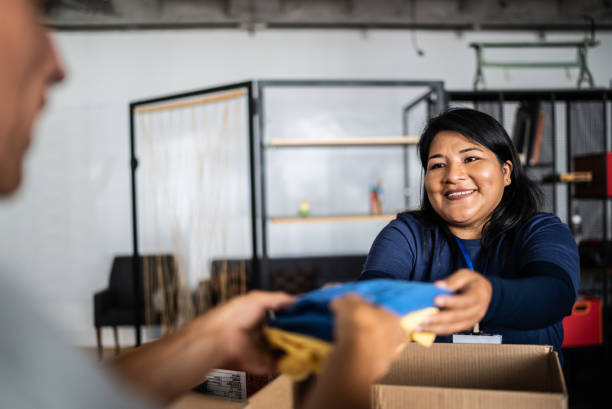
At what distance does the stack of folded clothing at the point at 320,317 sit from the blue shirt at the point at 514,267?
0.96 ft

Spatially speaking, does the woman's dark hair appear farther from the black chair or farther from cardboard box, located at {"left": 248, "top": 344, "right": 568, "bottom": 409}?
the black chair

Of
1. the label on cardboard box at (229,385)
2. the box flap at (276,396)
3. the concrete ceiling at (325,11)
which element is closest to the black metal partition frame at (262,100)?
the concrete ceiling at (325,11)

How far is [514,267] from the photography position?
1.30 m

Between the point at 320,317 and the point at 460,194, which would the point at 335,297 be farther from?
the point at 460,194

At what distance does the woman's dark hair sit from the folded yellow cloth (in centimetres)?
75

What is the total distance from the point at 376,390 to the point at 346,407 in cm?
31

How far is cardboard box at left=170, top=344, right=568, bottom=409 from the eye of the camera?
0.74 metres

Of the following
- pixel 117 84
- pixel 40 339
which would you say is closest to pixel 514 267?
pixel 40 339

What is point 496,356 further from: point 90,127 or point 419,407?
point 90,127

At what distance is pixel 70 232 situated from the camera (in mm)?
4754

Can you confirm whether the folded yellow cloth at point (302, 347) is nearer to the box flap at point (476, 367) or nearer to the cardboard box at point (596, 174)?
the box flap at point (476, 367)

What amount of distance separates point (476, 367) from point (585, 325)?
3.09 meters

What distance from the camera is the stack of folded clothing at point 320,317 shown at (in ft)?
2.15

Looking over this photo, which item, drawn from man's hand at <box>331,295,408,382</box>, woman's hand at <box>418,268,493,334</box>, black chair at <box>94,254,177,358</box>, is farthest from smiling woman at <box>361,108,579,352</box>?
black chair at <box>94,254,177,358</box>
